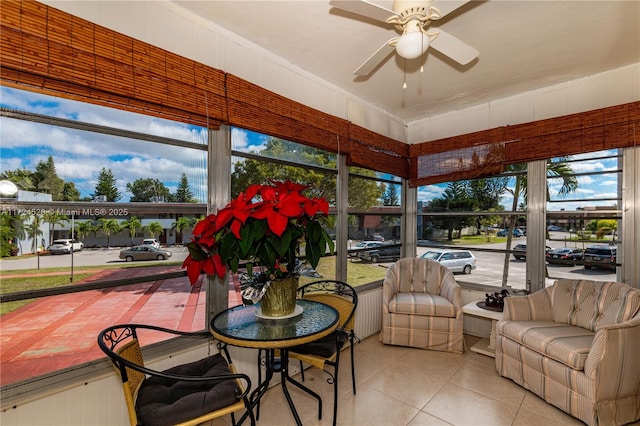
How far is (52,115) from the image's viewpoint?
1593 mm

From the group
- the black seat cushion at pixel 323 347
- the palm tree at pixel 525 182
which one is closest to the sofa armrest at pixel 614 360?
the palm tree at pixel 525 182

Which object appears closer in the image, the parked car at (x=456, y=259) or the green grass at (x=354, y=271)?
the green grass at (x=354, y=271)

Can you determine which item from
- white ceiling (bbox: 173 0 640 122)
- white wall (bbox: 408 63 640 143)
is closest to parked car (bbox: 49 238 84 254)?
white ceiling (bbox: 173 0 640 122)

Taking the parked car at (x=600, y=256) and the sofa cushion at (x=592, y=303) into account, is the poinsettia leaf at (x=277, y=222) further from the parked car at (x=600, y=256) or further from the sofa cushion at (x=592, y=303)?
the parked car at (x=600, y=256)

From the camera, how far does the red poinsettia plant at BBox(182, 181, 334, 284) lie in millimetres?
1500

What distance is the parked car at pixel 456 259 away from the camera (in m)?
3.74

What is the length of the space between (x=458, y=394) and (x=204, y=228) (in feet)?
7.51

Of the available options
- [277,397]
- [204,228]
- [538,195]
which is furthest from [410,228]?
[204,228]

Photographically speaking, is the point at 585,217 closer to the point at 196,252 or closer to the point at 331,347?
the point at 331,347

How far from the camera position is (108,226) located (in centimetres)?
180

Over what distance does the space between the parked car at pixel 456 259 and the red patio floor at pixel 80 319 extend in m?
3.04

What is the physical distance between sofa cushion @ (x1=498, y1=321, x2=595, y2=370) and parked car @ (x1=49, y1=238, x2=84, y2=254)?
3167 millimetres

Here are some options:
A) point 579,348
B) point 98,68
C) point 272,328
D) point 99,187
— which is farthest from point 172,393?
point 579,348

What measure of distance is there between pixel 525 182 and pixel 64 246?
13.3ft
